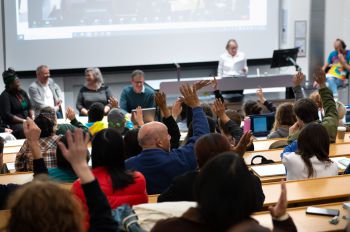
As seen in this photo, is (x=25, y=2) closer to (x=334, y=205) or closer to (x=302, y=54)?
(x=302, y=54)

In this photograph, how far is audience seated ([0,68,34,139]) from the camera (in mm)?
6730

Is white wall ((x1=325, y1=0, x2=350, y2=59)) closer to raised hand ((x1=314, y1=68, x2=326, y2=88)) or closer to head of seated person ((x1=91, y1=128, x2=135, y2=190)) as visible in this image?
raised hand ((x1=314, y1=68, x2=326, y2=88))

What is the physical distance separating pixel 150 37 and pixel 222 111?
5722 mm

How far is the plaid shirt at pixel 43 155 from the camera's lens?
13.0ft

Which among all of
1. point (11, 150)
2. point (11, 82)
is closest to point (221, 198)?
point (11, 150)

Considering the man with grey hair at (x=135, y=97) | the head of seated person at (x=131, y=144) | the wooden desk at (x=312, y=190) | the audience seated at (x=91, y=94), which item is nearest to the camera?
the wooden desk at (x=312, y=190)

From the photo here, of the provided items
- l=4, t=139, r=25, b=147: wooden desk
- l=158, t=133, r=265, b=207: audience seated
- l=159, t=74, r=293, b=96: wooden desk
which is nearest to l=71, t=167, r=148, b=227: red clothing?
l=158, t=133, r=265, b=207: audience seated

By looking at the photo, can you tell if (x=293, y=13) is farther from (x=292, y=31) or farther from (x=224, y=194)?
(x=224, y=194)

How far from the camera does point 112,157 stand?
261cm

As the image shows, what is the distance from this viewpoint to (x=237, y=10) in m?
9.55

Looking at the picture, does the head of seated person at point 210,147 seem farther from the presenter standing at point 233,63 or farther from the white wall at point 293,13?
the white wall at point 293,13

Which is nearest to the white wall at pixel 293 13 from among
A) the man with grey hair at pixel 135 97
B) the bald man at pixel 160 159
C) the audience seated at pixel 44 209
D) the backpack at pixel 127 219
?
the man with grey hair at pixel 135 97

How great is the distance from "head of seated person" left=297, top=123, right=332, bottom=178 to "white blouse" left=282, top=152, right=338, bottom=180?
0.03 m

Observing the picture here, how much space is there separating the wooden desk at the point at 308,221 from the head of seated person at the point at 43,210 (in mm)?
1187
